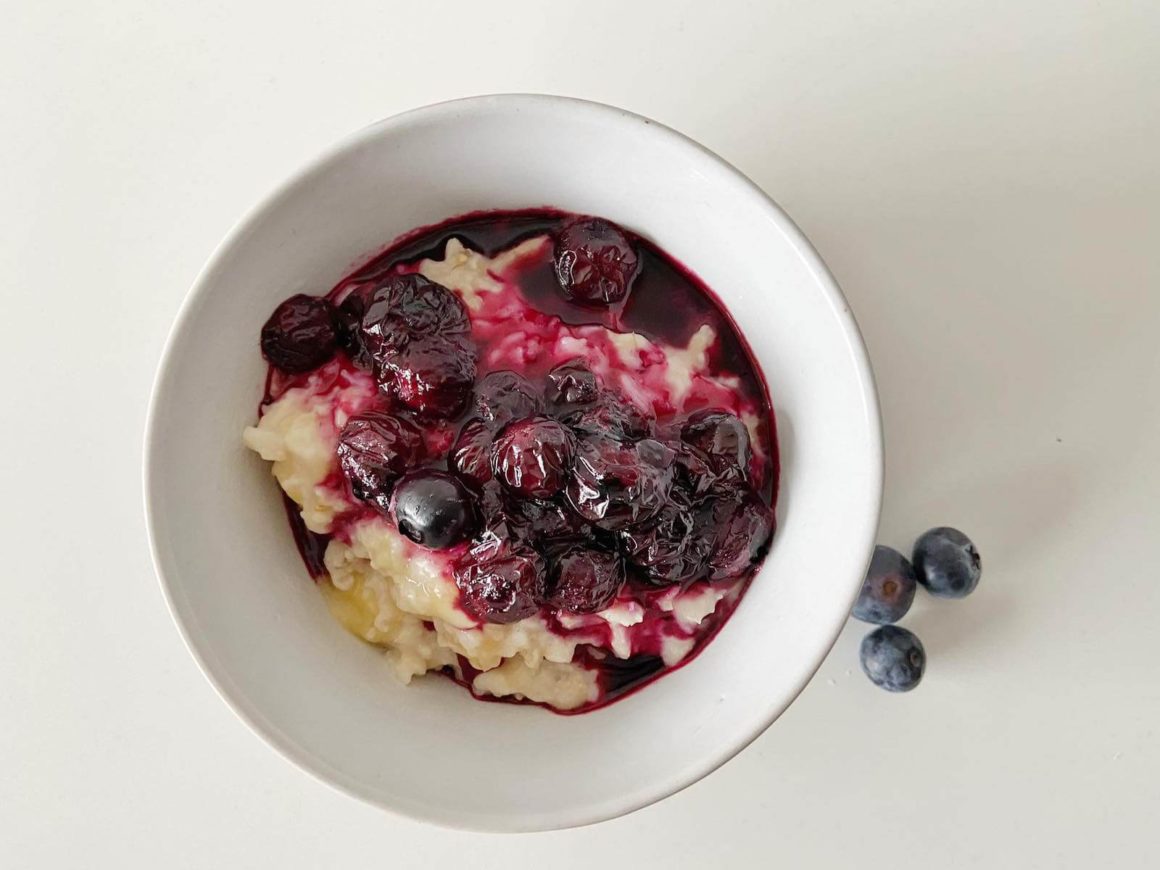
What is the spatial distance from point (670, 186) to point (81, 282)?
103cm

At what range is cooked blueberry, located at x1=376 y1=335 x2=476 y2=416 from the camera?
135cm

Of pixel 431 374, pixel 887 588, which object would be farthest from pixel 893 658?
pixel 431 374

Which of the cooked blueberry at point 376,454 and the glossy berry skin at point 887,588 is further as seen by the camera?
the glossy berry skin at point 887,588

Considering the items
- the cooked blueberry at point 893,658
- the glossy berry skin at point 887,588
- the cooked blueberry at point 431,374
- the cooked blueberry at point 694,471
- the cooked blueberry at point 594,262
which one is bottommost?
the cooked blueberry at point 893,658

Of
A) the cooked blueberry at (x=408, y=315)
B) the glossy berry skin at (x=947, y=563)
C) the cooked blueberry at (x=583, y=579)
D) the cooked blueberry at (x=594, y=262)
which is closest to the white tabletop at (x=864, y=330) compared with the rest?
the glossy berry skin at (x=947, y=563)

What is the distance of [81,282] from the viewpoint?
5.51 ft

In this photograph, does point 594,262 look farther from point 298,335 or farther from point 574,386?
point 298,335

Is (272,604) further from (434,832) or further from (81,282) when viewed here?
(81,282)

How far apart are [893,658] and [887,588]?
116 millimetres

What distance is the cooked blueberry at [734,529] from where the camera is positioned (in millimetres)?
1374

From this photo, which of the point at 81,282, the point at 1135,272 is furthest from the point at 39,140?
the point at 1135,272

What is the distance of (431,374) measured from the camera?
1351 mm

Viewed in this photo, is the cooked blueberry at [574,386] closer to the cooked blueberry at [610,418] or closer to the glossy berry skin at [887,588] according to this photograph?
the cooked blueberry at [610,418]

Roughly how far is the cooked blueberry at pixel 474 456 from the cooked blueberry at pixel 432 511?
5 centimetres
